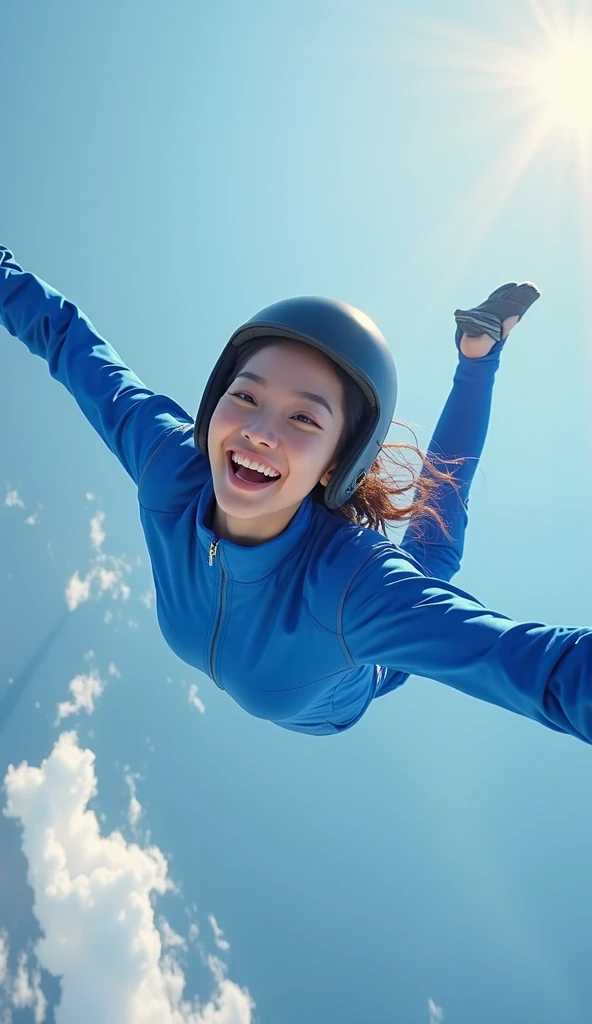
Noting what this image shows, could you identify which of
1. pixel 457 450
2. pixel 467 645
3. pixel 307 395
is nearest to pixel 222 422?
pixel 307 395

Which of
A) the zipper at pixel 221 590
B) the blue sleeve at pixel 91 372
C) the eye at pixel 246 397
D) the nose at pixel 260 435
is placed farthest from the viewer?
the blue sleeve at pixel 91 372

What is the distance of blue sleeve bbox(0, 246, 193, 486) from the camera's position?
→ 350 centimetres

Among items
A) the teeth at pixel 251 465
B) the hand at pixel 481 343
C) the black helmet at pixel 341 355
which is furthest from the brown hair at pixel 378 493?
Result: the hand at pixel 481 343

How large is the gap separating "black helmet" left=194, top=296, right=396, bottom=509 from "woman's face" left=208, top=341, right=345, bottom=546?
9 cm

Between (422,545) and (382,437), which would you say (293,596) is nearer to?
(382,437)

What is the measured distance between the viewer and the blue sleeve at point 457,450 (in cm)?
466

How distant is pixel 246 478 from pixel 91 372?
5.08 feet

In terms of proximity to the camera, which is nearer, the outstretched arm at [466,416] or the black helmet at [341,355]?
the black helmet at [341,355]

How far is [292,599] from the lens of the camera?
299 centimetres

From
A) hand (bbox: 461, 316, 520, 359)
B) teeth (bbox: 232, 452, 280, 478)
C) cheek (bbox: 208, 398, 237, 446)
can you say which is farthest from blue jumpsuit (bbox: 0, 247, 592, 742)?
hand (bbox: 461, 316, 520, 359)

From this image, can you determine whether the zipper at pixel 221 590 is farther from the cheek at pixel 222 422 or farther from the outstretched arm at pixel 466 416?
the outstretched arm at pixel 466 416

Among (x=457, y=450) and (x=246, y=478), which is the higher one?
(x=457, y=450)

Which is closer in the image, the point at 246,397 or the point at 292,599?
the point at 246,397

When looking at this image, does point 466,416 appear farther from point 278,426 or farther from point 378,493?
point 278,426
